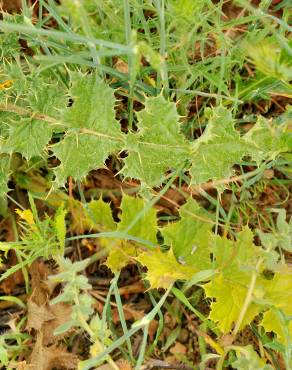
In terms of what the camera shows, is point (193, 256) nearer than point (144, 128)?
No

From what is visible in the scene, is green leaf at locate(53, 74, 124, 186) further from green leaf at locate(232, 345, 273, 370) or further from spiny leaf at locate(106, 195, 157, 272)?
green leaf at locate(232, 345, 273, 370)

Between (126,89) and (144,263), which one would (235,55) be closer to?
(126,89)

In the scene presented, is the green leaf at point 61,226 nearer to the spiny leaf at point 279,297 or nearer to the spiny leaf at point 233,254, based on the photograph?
the spiny leaf at point 233,254

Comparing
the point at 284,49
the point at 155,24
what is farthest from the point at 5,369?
the point at 284,49

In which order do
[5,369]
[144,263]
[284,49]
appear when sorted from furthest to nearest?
[5,369] < [144,263] < [284,49]

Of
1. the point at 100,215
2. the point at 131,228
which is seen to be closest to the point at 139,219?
the point at 131,228

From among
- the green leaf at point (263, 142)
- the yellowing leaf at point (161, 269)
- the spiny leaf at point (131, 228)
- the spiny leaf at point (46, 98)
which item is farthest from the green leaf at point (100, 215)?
the green leaf at point (263, 142)

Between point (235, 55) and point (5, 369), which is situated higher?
point (235, 55)

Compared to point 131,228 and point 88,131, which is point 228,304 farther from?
point 88,131
